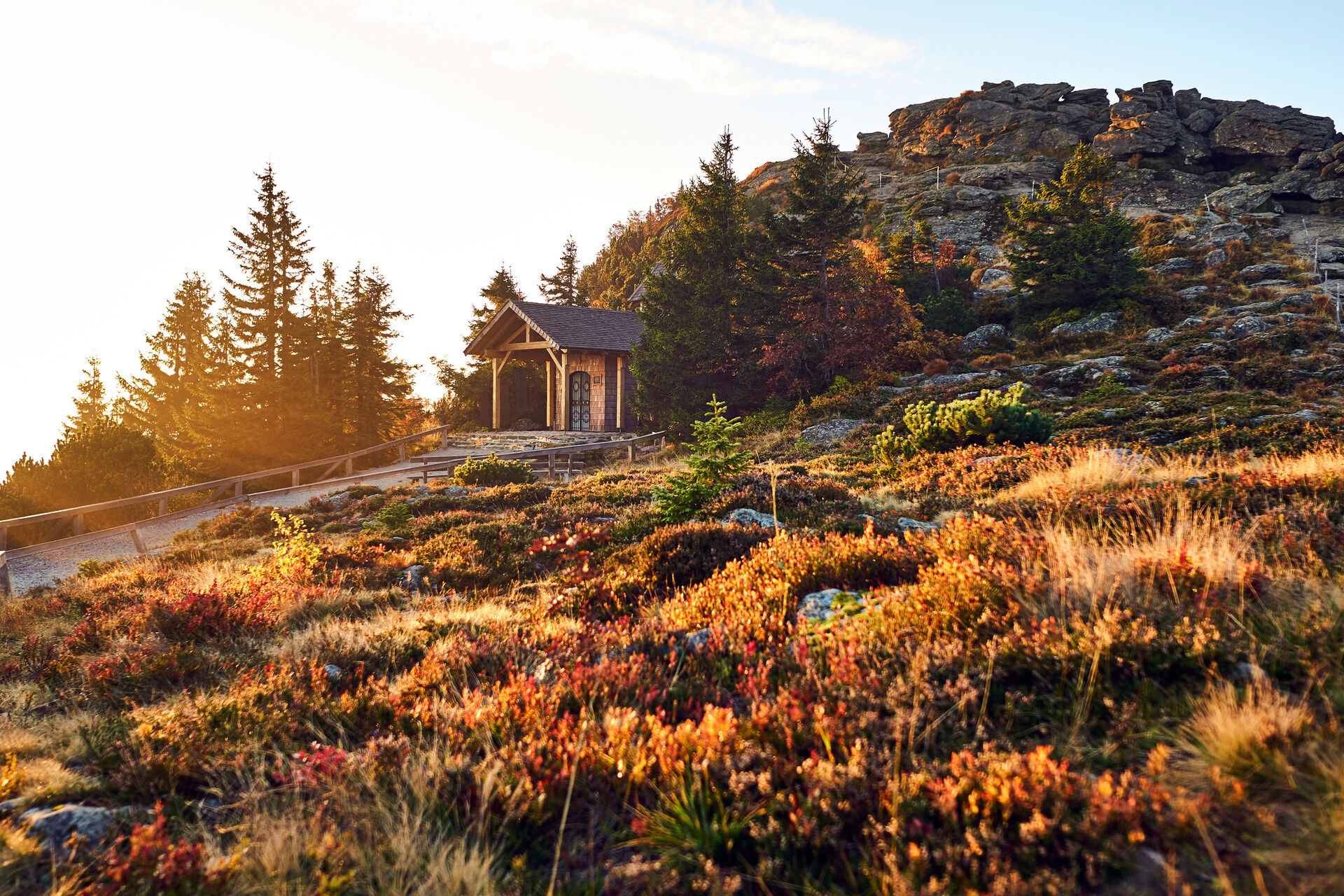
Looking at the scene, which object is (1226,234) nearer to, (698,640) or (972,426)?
(972,426)

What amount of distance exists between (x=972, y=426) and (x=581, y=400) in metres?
21.0

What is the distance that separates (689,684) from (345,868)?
206 centimetres

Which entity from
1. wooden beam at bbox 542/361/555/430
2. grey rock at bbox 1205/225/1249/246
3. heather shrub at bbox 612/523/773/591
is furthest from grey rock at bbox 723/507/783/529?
grey rock at bbox 1205/225/1249/246

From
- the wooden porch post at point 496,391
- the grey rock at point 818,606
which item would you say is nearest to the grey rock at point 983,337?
the wooden porch post at point 496,391

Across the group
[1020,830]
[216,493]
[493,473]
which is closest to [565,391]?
[493,473]

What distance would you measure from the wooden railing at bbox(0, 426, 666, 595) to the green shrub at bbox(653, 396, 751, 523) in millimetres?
11318

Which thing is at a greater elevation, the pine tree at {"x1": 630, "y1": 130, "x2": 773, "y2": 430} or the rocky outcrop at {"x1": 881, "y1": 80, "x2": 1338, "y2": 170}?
the rocky outcrop at {"x1": 881, "y1": 80, "x2": 1338, "y2": 170}

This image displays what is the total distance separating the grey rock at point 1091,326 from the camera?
960 inches

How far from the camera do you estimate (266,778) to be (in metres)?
3.62

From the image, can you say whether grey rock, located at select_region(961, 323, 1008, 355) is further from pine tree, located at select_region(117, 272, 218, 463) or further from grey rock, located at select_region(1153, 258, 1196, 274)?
pine tree, located at select_region(117, 272, 218, 463)

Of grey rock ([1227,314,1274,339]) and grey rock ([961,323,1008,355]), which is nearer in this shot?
grey rock ([1227,314,1274,339])

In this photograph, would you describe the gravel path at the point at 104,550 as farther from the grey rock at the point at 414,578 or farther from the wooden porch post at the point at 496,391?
the wooden porch post at the point at 496,391

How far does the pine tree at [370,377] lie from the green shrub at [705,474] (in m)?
23.4

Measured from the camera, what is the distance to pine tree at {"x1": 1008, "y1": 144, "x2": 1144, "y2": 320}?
26.2 meters
